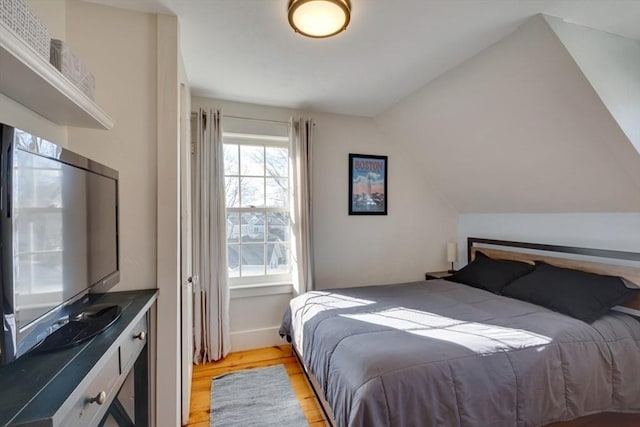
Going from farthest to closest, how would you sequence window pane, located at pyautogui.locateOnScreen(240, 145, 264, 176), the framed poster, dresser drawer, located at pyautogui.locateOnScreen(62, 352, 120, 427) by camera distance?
the framed poster < window pane, located at pyautogui.locateOnScreen(240, 145, 264, 176) < dresser drawer, located at pyautogui.locateOnScreen(62, 352, 120, 427)

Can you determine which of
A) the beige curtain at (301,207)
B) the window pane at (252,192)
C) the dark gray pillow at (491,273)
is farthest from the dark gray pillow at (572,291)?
the window pane at (252,192)

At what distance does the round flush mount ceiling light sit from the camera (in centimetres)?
142

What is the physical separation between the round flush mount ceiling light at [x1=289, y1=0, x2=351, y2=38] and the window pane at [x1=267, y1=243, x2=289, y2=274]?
2026 mm

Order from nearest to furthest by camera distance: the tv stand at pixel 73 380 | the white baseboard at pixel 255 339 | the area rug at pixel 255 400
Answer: the tv stand at pixel 73 380 < the area rug at pixel 255 400 < the white baseboard at pixel 255 339

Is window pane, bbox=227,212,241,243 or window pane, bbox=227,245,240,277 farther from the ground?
window pane, bbox=227,212,241,243

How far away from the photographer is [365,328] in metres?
1.77

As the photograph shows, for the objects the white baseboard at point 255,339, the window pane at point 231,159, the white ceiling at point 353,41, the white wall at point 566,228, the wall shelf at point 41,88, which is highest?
the white ceiling at point 353,41

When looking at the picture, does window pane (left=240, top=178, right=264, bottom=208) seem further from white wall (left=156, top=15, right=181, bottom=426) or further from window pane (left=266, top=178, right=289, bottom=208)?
white wall (left=156, top=15, right=181, bottom=426)

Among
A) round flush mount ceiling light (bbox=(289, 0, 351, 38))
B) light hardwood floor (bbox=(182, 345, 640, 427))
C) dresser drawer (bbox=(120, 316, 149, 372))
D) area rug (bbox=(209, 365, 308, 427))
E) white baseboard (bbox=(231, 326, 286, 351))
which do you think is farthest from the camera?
white baseboard (bbox=(231, 326, 286, 351))

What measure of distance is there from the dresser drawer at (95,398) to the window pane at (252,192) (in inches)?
79.3

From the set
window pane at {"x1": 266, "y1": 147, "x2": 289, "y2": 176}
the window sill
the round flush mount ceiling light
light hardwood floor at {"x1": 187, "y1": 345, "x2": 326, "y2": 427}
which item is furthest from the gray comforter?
the round flush mount ceiling light

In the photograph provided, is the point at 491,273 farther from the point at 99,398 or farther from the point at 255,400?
the point at 99,398

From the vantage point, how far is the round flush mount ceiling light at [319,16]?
1.42 m

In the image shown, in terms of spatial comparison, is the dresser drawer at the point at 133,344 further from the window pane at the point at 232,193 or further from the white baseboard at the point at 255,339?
the window pane at the point at 232,193
